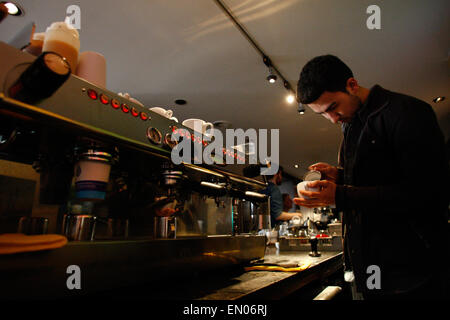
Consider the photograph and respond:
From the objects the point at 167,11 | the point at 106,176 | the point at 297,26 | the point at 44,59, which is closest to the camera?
the point at 44,59

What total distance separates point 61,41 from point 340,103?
0.98m

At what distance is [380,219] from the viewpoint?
94 cm

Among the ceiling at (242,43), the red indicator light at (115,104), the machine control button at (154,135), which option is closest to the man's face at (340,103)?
the machine control button at (154,135)

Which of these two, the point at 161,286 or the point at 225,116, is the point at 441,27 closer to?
the point at 225,116

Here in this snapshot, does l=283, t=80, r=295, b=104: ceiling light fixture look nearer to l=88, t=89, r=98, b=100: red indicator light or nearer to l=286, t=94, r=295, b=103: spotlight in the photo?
l=286, t=94, r=295, b=103: spotlight

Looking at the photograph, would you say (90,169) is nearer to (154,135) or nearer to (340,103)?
(154,135)

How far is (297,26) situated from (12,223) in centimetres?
256

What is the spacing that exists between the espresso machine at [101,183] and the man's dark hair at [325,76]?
48 centimetres

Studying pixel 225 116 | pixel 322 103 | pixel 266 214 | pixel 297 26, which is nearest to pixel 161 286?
pixel 322 103

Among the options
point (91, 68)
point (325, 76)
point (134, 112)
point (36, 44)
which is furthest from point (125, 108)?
point (325, 76)

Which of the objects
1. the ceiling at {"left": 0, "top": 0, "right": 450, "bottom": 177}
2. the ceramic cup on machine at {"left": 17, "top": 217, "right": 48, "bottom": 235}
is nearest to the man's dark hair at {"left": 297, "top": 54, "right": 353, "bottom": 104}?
the ceramic cup on machine at {"left": 17, "top": 217, "right": 48, "bottom": 235}

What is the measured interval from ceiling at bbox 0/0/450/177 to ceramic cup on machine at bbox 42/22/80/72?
166 cm

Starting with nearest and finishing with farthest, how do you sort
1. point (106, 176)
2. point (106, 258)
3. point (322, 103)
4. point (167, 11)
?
1. point (106, 258)
2. point (106, 176)
3. point (322, 103)
4. point (167, 11)

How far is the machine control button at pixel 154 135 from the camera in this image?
0.90m
